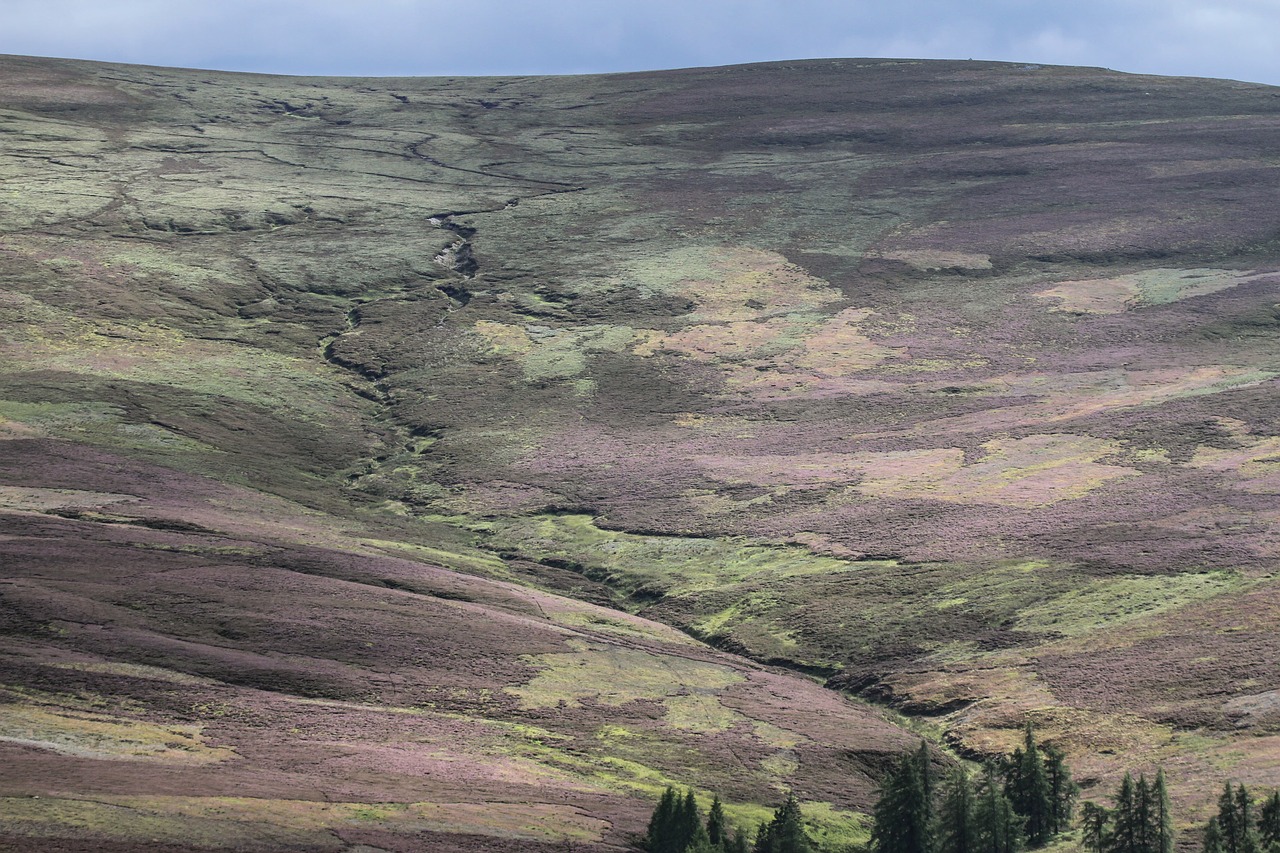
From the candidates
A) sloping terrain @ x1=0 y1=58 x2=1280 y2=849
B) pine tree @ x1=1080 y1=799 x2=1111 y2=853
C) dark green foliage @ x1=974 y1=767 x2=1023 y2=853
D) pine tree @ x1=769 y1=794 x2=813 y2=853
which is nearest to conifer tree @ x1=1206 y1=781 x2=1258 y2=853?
pine tree @ x1=1080 y1=799 x2=1111 y2=853

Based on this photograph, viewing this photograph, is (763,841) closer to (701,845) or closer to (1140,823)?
(701,845)

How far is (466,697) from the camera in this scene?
148 feet

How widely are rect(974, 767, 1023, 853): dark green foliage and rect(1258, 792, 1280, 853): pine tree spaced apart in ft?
20.0

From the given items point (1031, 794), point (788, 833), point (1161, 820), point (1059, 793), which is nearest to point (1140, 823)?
point (1161, 820)

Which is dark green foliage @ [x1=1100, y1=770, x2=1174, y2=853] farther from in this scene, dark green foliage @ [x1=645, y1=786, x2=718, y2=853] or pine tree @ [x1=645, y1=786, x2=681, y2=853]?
pine tree @ [x1=645, y1=786, x2=681, y2=853]

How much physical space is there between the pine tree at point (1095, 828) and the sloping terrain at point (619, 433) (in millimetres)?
3701

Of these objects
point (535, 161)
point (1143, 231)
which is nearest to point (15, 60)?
point (535, 161)

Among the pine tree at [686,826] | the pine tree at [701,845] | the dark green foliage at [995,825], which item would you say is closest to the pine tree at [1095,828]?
the dark green foliage at [995,825]

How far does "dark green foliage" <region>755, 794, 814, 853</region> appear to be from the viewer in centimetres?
3428

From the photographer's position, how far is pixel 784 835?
3469cm

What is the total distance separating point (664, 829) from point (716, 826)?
5.57ft

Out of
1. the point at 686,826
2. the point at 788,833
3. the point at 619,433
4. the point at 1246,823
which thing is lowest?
the point at 686,826

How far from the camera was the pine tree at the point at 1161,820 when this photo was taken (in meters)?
33.9

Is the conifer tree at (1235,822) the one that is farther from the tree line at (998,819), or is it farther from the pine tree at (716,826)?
the pine tree at (716,826)
